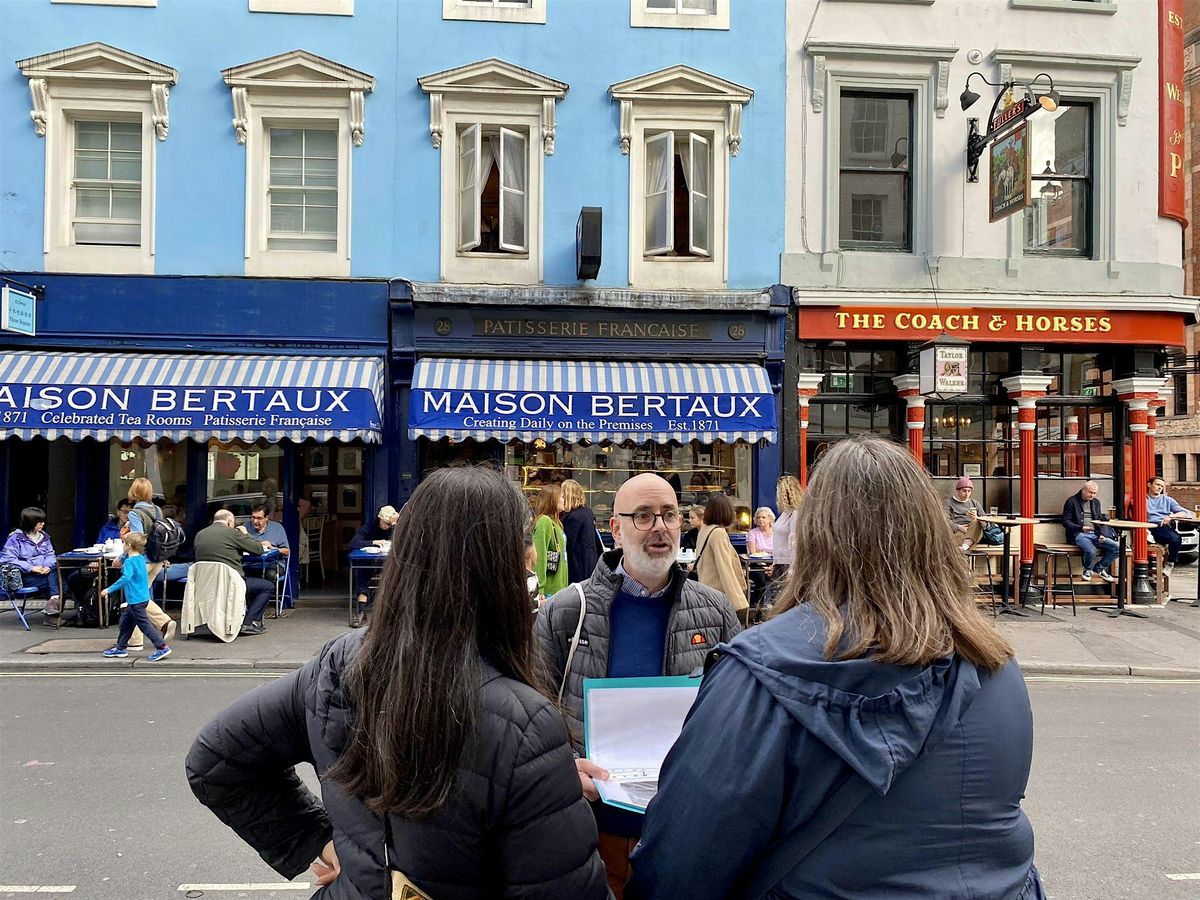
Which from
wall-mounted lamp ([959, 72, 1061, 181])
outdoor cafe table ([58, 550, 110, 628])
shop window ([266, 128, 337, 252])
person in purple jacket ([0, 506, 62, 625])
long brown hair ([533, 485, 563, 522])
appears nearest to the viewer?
long brown hair ([533, 485, 563, 522])

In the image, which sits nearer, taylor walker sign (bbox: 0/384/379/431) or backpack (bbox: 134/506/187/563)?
backpack (bbox: 134/506/187/563)

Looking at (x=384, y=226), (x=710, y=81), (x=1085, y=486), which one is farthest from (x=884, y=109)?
(x=384, y=226)

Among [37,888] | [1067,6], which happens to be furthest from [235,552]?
[1067,6]

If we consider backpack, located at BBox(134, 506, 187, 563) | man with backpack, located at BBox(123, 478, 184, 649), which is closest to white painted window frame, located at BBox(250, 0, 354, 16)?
man with backpack, located at BBox(123, 478, 184, 649)

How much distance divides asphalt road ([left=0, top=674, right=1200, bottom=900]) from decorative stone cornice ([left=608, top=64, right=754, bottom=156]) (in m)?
9.24

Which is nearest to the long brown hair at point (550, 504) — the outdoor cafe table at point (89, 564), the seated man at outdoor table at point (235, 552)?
the seated man at outdoor table at point (235, 552)

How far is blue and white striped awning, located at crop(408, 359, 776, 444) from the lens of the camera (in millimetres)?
11133

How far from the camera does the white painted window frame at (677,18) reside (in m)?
12.5

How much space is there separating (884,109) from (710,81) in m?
2.88

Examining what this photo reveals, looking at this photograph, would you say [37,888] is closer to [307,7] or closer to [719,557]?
[719,557]

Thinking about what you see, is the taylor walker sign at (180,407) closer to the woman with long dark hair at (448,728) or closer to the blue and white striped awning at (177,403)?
the blue and white striped awning at (177,403)

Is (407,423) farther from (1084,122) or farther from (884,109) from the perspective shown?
(1084,122)

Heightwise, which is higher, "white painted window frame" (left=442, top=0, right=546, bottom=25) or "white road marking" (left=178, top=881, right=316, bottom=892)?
"white painted window frame" (left=442, top=0, right=546, bottom=25)

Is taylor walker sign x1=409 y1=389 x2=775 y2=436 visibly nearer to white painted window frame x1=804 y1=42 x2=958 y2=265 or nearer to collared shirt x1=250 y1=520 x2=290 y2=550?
collared shirt x1=250 y1=520 x2=290 y2=550
